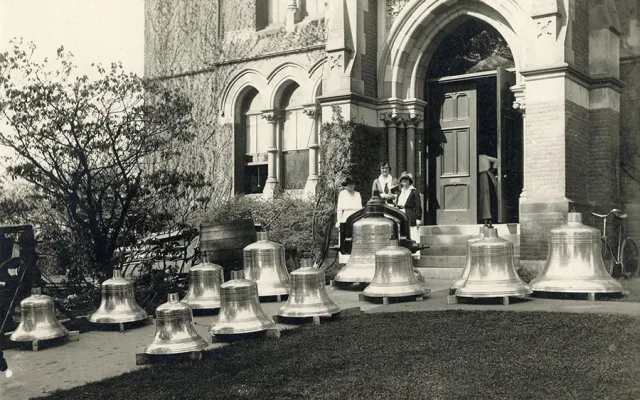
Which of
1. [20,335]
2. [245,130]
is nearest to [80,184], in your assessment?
[20,335]

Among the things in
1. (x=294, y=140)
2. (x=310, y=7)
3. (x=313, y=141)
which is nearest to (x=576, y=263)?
(x=313, y=141)

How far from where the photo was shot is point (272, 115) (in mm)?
19891

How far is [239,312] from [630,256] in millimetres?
9473

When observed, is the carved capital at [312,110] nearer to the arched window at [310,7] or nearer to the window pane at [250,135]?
the window pane at [250,135]

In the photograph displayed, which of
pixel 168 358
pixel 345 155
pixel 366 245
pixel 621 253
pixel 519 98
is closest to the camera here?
pixel 168 358

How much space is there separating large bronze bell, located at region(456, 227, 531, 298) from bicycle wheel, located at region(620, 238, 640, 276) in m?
5.71

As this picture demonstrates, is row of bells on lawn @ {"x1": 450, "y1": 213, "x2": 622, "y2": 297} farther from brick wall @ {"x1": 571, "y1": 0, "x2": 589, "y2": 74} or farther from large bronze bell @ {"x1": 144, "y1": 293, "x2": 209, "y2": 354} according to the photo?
brick wall @ {"x1": 571, "y1": 0, "x2": 589, "y2": 74}

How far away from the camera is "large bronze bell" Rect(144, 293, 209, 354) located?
20.5 feet

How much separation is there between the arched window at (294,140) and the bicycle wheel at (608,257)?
9041mm

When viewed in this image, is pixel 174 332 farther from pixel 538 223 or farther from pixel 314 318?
pixel 538 223

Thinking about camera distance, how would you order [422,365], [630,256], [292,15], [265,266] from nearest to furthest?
1. [422,365]
2. [265,266]
3. [630,256]
4. [292,15]

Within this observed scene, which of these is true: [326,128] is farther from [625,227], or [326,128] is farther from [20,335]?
[20,335]

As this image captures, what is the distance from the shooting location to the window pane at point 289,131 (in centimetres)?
1994

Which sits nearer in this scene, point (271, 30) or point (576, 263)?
point (576, 263)
